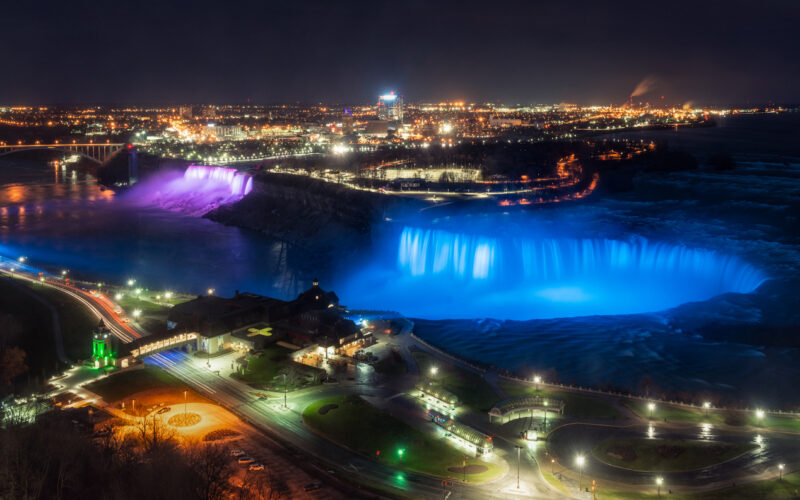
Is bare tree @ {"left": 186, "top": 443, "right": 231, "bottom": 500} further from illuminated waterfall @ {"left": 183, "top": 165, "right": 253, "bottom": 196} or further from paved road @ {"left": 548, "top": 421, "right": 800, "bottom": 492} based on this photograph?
illuminated waterfall @ {"left": 183, "top": 165, "right": 253, "bottom": 196}

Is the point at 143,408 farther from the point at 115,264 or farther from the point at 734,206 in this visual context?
the point at 734,206

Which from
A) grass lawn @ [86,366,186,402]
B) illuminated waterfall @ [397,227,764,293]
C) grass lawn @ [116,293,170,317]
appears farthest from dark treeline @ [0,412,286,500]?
illuminated waterfall @ [397,227,764,293]

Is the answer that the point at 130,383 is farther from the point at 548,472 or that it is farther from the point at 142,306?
the point at 548,472

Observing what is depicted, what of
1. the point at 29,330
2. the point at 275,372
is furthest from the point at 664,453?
the point at 29,330

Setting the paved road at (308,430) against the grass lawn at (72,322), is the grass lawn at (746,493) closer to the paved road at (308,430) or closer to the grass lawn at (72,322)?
the paved road at (308,430)

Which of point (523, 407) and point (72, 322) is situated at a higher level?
point (523, 407)

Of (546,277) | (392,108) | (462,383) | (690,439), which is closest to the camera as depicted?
(690,439)

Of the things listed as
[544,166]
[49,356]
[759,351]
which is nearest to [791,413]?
[759,351]

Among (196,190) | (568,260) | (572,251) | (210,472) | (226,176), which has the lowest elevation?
(210,472)

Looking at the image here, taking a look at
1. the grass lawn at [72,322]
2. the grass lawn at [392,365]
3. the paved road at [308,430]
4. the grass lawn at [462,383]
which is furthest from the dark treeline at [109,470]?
the grass lawn at [72,322]
